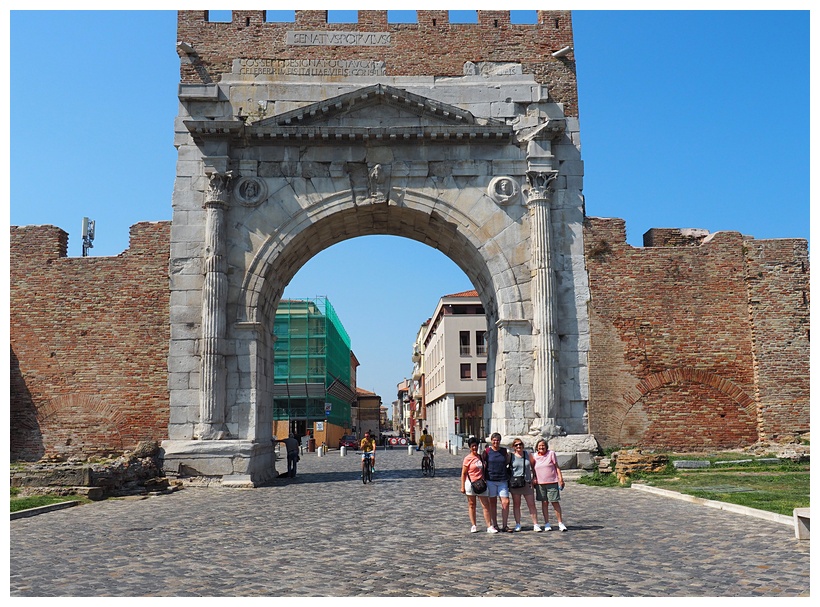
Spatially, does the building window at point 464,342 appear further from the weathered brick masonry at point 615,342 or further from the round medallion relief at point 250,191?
the round medallion relief at point 250,191

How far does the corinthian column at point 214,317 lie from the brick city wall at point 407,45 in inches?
125

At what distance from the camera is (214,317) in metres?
16.8

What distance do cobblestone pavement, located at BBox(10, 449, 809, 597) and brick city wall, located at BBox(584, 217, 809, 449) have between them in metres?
5.75

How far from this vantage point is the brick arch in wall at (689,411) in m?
18.0

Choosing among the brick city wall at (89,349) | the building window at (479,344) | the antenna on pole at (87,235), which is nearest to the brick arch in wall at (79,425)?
the brick city wall at (89,349)

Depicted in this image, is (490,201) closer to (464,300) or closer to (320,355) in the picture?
(320,355)

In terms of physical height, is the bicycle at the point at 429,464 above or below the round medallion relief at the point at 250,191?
below

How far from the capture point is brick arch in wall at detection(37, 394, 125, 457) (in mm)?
17688

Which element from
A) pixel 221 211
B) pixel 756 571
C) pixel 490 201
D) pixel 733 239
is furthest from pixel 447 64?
pixel 756 571

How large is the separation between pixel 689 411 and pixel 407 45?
1086 centimetres

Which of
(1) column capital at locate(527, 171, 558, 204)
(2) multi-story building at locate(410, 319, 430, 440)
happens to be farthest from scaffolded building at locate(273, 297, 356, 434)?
(1) column capital at locate(527, 171, 558, 204)

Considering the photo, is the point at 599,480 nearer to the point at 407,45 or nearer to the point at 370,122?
the point at 370,122

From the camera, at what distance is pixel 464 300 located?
5469 cm

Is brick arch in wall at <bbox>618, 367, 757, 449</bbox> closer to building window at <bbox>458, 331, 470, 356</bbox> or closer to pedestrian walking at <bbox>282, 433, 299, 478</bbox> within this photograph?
pedestrian walking at <bbox>282, 433, 299, 478</bbox>
